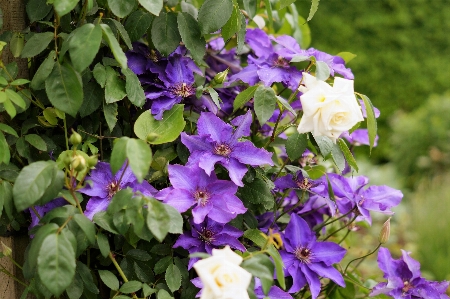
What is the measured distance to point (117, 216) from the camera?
68cm

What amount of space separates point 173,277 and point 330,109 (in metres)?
0.31

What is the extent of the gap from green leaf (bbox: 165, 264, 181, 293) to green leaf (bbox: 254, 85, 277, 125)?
0.24 m

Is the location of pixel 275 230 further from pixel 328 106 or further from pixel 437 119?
pixel 437 119

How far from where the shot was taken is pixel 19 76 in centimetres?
82

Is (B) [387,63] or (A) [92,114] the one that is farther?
(B) [387,63]

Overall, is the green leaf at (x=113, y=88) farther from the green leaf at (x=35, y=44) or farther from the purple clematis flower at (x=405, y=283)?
the purple clematis flower at (x=405, y=283)

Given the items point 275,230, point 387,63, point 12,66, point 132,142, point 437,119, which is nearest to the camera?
point 132,142

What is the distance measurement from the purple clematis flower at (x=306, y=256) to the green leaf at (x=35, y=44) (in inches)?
17.3

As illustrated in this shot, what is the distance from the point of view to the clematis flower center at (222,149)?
0.77m

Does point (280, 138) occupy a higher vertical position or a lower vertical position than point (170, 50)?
lower

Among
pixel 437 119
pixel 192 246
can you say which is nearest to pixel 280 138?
pixel 192 246

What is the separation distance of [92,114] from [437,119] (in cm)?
349

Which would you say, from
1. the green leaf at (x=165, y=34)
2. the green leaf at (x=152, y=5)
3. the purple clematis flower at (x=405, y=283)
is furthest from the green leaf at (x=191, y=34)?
the purple clematis flower at (x=405, y=283)

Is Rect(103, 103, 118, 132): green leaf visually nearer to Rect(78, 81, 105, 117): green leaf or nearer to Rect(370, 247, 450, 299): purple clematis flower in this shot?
Rect(78, 81, 105, 117): green leaf
